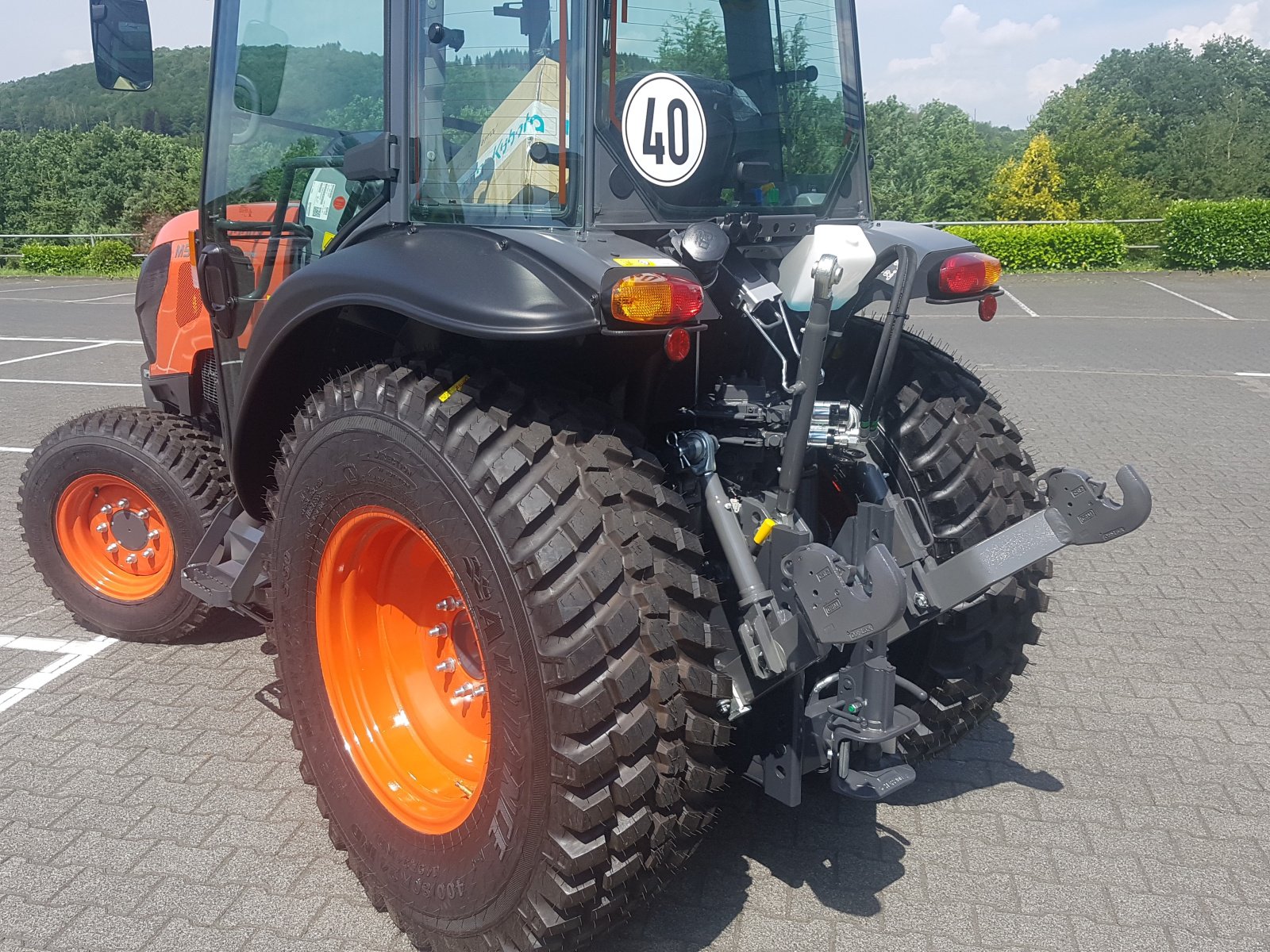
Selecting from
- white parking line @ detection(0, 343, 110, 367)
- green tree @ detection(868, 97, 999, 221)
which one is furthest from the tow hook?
green tree @ detection(868, 97, 999, 221)

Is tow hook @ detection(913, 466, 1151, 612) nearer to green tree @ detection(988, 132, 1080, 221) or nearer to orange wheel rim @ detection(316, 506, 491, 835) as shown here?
orange wheel rim @ detection(316, 506, 491, 835)

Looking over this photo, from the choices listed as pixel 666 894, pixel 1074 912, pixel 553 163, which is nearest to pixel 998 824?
pixel 1074 912

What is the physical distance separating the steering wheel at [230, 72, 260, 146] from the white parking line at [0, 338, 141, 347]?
1148 centimetres

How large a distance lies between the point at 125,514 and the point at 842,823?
2935mm

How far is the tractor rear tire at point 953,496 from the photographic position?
2.79 m

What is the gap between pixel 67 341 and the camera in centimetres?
1391

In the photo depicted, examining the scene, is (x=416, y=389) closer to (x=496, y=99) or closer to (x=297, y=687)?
(x=496, y=99)

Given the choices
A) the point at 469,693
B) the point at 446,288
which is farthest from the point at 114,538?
the point at 446,288

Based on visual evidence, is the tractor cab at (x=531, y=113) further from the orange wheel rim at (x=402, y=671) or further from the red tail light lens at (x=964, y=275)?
the orange wheel rim at (x=402, y=671)

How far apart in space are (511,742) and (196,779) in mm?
1500

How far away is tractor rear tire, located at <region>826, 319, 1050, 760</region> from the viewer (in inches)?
110

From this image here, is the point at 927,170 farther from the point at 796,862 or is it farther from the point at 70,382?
the point at 796,862

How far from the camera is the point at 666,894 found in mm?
2643

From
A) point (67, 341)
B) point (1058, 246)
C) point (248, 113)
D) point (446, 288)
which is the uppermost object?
point (1058, 246)
